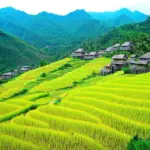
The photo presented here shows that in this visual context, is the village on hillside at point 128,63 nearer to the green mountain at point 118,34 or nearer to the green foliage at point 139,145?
the green mountain at point 118,34

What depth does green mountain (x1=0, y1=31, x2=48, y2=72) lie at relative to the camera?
11956cm

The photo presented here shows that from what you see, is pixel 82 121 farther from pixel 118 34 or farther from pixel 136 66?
pixel 118 34

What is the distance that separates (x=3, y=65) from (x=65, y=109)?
308ft

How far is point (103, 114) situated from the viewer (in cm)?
2195

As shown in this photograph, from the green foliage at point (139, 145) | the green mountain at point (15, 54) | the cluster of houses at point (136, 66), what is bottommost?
the green foliage at point (139, 145)

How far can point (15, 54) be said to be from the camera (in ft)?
424

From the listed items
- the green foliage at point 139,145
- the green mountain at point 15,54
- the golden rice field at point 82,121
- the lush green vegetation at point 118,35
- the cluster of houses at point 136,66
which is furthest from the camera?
the green mountain at point 15,54

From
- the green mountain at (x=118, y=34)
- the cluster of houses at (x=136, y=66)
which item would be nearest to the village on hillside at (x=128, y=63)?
the cluster of houses at (x=136, y=66)

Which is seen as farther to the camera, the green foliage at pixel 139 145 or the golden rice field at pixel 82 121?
the golden rice field at pixel 82 121

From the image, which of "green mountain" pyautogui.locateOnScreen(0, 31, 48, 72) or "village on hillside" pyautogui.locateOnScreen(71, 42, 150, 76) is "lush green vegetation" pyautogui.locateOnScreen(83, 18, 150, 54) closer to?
"village on hillside" pyautogui.locateOnScreen(71, 42, 150, 76)

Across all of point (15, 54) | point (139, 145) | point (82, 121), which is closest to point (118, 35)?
point (15, 54)

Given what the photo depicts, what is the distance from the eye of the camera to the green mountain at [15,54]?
4707 inches

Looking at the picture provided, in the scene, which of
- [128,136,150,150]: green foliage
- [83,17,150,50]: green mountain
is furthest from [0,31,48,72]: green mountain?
[128,136,150,150]: green foliage

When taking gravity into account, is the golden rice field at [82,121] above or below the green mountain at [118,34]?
below
